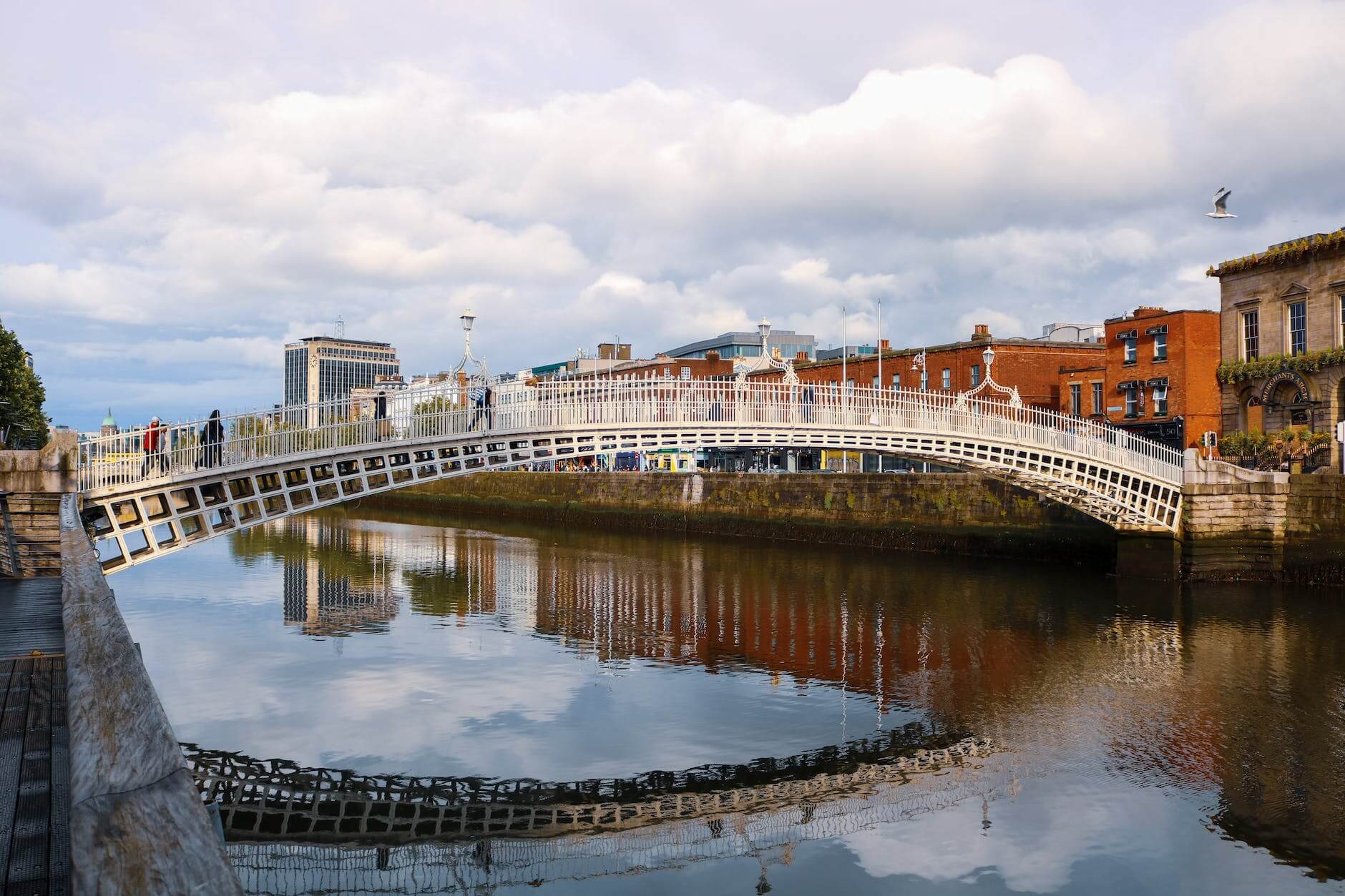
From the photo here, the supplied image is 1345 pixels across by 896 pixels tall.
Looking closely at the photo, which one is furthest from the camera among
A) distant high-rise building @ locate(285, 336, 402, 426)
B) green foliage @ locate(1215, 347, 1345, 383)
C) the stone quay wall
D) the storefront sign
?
distant high-rise building @ locate(285, 336, 402, 426)

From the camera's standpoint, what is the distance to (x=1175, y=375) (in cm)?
3822

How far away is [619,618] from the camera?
2311cm

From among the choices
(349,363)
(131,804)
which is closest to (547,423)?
(131,804)

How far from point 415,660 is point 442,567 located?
14.5 m

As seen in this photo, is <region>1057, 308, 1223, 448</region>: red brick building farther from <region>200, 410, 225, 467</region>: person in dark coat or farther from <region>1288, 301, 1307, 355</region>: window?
<region>200, 410, 225, 467</region>: person in dark coat

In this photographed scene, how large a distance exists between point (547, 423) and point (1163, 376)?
Answer: 27.5 metres

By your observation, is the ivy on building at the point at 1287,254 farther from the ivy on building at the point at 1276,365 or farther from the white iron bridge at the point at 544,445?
the white iron bridge at the point at 544,445

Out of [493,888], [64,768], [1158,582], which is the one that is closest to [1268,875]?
[493,888]

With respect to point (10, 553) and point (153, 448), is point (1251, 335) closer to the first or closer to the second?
point (153, 448)

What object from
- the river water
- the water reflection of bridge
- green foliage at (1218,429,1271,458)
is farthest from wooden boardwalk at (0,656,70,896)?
green foliage at (1218,429,1271,458)

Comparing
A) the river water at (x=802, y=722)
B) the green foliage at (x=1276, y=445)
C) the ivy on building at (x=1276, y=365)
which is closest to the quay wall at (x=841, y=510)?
the river water at (x=802, y=722)

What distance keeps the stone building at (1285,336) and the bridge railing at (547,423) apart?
6.73 meters

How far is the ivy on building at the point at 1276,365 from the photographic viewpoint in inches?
1217

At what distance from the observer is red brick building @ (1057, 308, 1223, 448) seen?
124ft
